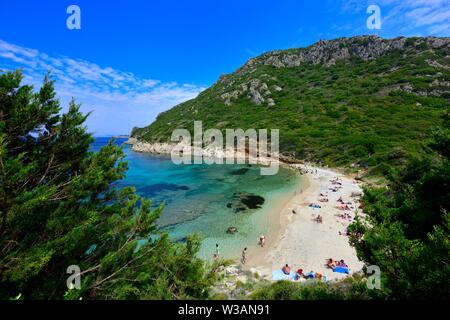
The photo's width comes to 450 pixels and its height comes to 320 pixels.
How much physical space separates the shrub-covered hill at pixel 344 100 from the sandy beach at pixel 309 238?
11.9 metres

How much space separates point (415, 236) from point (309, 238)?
13934mm

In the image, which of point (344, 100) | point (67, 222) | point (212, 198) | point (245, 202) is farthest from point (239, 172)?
point (344, 100)

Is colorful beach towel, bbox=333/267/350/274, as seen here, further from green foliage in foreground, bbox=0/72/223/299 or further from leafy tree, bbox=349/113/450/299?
green foliage in foreground, bbox=0/72/223/299

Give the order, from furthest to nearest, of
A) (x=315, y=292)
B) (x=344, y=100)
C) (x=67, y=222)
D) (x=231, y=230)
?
1. (x=344, y=100)
2. (x=231, y=230)
3. (x=315, y=292)
4. (x=67, y=222)

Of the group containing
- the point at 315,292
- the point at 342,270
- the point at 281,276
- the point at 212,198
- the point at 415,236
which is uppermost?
the point at 415,236

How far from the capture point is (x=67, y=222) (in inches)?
254

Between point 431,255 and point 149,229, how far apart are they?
819cm

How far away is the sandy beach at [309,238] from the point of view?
18.8 meters

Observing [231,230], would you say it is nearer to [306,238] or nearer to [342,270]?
[306,238]

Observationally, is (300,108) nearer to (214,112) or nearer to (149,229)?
(214,112)

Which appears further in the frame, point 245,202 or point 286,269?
point 245,202

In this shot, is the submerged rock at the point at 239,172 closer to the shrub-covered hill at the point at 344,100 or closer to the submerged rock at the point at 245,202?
the shrub-covered hill at the point at 344,100

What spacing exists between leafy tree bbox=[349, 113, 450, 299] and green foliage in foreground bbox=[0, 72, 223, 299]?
17.6 ft

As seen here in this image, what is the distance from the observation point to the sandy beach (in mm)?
18766
